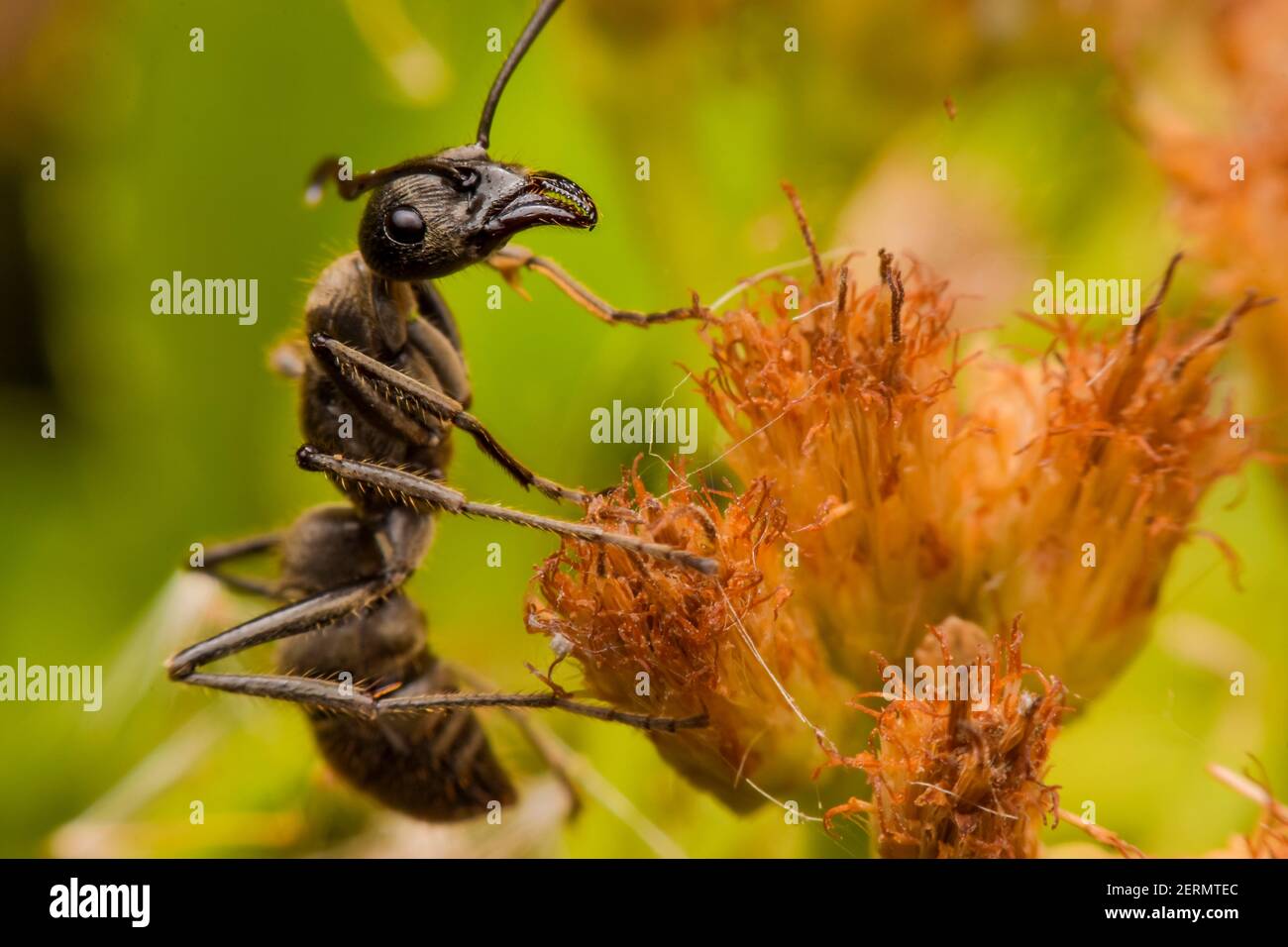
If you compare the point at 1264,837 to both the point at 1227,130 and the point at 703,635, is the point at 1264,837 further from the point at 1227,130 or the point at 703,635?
the point at 1227,130

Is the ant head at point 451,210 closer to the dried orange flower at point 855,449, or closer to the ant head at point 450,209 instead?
the ant head at point 450,209

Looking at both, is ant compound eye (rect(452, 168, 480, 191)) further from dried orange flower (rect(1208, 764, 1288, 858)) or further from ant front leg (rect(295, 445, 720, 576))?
dried orange flower (rect(1208, 764, 1288, 858))

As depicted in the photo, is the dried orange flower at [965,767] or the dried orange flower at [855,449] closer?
the dried orange flower at [965,767]

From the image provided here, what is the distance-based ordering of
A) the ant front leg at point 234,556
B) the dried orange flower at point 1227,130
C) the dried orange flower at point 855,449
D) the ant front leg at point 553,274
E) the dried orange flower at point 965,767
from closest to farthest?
the dried orange flower at point 965,767 → the dried orange flower at point 855,449 → the ant front leg at point 553,274 → the ant front leg at point 234,556 → the dried orange flower at point 1227,130

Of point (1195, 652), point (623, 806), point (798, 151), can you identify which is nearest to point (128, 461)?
point (623, 806)

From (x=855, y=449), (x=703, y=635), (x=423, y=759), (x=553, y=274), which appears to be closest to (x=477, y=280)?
(x=553, y=274)

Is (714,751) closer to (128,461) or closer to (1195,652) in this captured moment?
(1195,652)

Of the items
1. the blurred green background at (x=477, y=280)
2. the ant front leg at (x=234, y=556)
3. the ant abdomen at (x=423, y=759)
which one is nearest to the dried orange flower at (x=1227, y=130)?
the blurred green background at (x=477, y=280)
